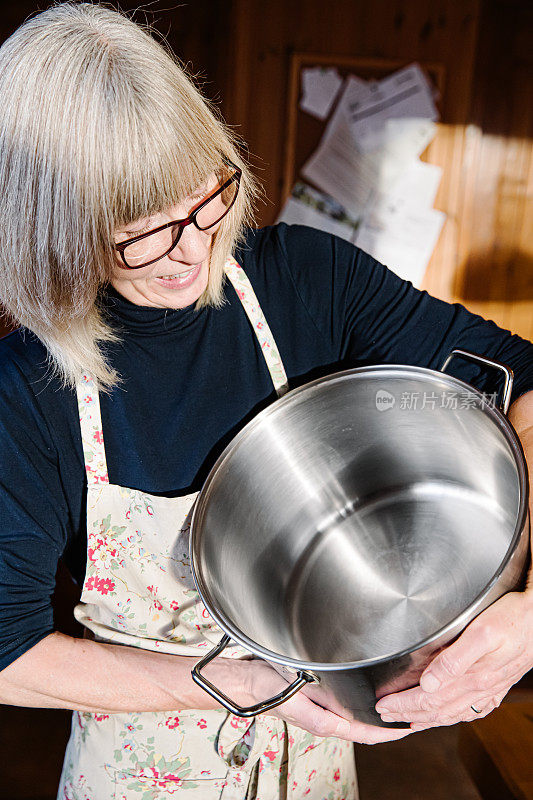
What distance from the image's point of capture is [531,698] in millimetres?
1767

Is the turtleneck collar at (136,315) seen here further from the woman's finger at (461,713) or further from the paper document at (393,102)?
the paper document at (393,102)

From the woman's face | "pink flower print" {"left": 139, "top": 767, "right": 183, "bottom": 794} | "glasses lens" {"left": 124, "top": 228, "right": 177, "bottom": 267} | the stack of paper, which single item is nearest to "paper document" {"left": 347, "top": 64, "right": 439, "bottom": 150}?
the stack of paper

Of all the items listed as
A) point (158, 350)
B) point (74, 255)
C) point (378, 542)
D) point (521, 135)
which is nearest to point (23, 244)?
point (74, 255)

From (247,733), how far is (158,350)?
0.44 meters

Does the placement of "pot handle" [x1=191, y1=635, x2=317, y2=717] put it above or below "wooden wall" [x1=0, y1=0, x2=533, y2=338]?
below

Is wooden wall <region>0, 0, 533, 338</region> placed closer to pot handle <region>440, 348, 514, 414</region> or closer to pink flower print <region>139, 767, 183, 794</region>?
pot handle <region>440, 348, 514, 414</region>

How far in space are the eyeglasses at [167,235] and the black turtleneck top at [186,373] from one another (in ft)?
Result: 0.31

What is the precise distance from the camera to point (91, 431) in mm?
763

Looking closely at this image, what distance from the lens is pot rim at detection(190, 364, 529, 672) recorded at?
0.52 m

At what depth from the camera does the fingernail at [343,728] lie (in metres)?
0.65

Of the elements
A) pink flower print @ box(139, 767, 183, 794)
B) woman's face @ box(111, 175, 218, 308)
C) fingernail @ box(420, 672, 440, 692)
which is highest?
woman's face @ box(111, 175, 218, 308)

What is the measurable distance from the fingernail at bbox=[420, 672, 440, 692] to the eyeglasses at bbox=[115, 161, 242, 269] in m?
0.41

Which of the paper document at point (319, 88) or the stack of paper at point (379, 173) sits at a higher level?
the paper document at point (319, 88)

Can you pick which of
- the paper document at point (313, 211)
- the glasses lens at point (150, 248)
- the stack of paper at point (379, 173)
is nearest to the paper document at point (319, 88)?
the stack of paper at point (379, 173)
